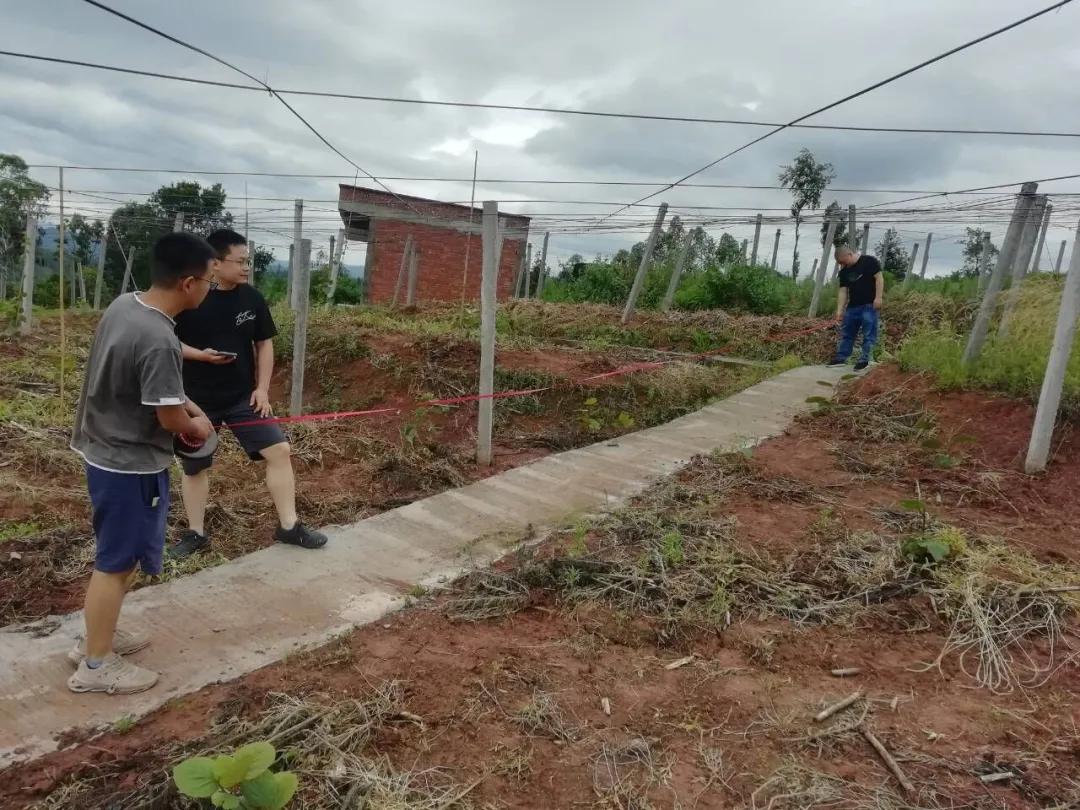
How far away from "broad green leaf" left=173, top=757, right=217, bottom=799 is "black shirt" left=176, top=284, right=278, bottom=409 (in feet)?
6.80

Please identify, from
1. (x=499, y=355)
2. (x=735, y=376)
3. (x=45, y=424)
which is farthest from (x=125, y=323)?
(x=735, y=376)

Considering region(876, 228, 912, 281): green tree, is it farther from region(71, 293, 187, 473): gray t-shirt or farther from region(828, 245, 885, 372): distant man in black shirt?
region(71, 293, 187, 473): gray t-shirt

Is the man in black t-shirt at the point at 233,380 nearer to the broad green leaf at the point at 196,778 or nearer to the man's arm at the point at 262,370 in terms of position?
the man's arm at the point at 262,370

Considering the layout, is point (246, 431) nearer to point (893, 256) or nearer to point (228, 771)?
point (228, 771)

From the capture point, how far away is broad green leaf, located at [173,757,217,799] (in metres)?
1.66

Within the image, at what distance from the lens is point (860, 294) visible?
8211 millimetres

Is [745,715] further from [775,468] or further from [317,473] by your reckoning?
[317,473]

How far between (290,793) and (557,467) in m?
3.52

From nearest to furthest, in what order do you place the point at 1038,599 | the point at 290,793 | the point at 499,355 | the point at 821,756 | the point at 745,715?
the point at 290,793 < the point at 821,756 < the point at 745,715 < the point at 1038,599 < the point at 499,355

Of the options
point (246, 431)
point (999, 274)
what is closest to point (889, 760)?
point (246, 431)

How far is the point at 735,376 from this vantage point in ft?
29.6

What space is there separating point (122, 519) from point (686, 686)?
2049 millimetres

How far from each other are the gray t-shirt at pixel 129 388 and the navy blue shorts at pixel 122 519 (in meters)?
0.04

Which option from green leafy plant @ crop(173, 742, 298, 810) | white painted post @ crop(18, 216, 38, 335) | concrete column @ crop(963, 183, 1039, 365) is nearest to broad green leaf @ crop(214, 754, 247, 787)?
green leafy plant @ crop(173, 742, 298, 810)
